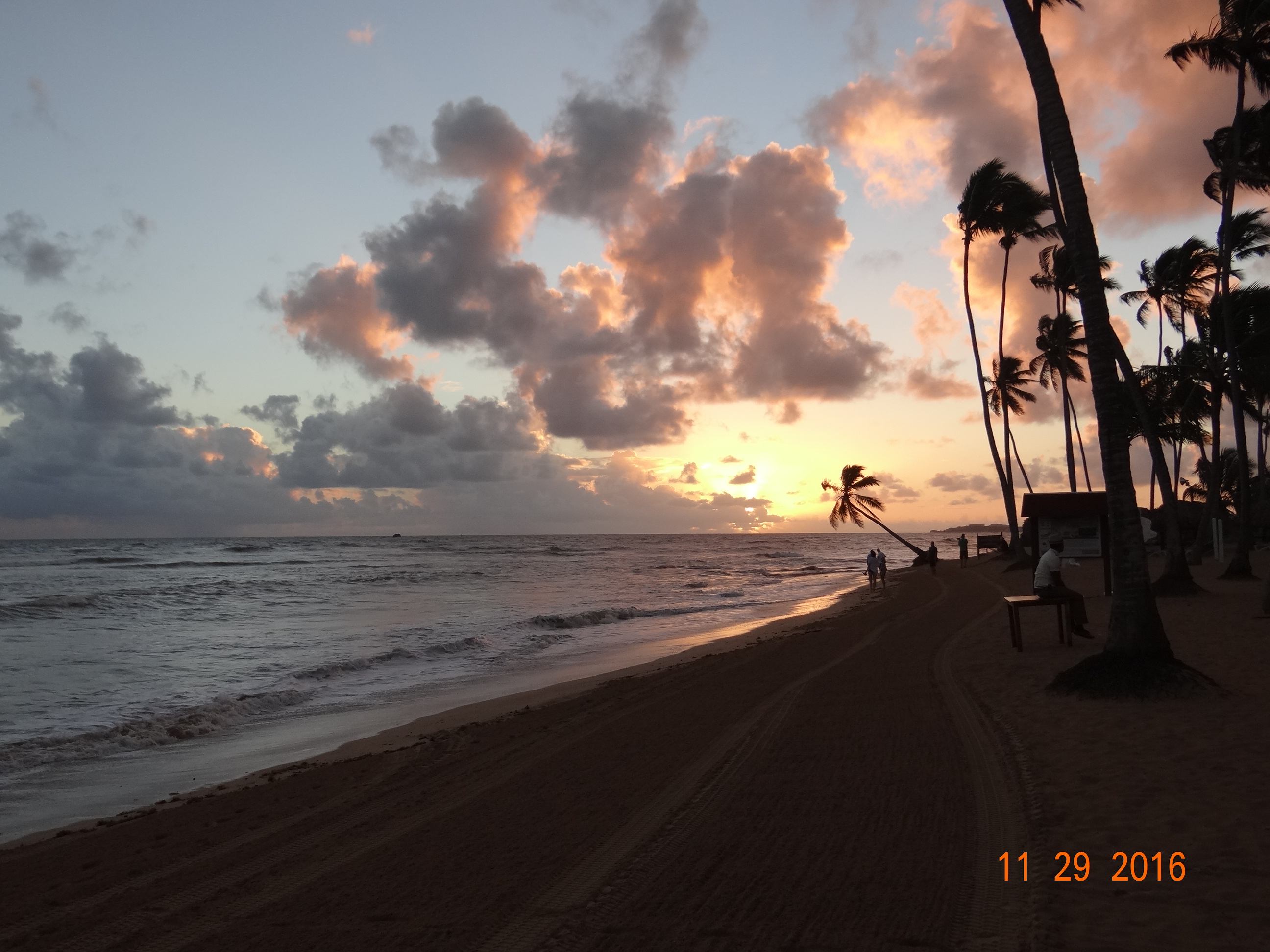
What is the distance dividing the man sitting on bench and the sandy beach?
2.36 metres

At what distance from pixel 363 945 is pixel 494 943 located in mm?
645

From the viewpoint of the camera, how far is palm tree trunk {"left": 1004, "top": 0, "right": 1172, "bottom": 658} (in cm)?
804

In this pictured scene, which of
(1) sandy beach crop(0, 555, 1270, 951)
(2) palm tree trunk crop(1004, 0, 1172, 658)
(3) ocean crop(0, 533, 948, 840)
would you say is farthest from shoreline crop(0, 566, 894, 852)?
(2) palm tree trunk crop(1004, 0, 1172, 658)

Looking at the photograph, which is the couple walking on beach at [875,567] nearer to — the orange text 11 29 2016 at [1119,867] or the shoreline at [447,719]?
the shoreline at [447,719]

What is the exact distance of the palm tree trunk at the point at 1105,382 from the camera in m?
8.04

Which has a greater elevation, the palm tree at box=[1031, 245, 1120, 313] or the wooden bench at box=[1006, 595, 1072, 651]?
the palm tree at box=[1031, 245, 1120, 313]

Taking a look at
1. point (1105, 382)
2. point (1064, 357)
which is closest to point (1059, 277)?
point (1064, 357)

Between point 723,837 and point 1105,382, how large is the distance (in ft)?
21.1

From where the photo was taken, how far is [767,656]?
1371 cm

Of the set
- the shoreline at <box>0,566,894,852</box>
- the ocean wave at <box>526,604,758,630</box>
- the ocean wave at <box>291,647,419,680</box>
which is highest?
the shoreline at <box>0,566,894,852</box>

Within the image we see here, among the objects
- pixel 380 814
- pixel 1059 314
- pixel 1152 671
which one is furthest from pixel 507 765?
pixel 1059 314

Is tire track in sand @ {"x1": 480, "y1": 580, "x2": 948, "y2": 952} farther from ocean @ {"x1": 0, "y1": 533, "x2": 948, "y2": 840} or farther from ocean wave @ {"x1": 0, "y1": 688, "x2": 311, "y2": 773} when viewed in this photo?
ocean wave @ {"x1": 0, "y1": 688, "x2": 311, "y2": 773}

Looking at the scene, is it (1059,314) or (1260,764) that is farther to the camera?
→ (1059,314)

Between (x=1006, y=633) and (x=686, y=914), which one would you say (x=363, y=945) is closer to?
(x=686, y=914)
